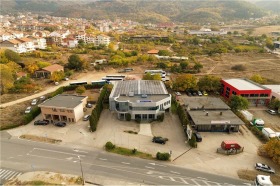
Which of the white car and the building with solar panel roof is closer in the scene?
the building with solar panel roof

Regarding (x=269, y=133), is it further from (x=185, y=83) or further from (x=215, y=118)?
(x=185, y=83)

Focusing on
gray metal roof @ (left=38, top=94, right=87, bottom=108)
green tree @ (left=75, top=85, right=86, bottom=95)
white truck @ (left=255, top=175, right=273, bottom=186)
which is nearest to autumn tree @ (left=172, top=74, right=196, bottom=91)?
green tree @ (left=75, top=85, right=86, bottom=95)

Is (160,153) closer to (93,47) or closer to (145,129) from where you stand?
(145,129)

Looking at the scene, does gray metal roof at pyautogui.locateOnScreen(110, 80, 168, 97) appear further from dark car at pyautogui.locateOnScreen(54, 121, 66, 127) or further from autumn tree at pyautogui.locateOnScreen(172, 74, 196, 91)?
dark car at pyautogui.locateOnScreen(54, 121, 66, 127)

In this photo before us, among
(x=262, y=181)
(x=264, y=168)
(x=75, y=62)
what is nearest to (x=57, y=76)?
(x=75, y=62)

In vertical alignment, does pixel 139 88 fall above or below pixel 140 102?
above

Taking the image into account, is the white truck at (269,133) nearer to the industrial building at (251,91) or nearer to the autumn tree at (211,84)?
the industrial building at (251,91)
